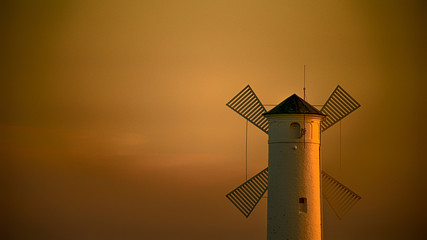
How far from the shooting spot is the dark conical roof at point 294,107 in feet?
59.9

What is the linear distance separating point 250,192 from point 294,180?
2211 mm

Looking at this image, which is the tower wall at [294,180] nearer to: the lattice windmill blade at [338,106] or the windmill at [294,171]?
the windmill at [294,171]

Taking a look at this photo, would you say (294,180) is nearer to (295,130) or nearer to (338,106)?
(295,130)

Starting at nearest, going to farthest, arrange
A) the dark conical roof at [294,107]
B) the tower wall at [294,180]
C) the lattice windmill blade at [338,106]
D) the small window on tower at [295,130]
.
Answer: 1. the tower wall at [294,180]
2. the small window on tower at [295,130]
3. the dark conical roof at [294,107]
4. the lattice windmill blade at [338,106]

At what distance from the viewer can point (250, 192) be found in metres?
19.8

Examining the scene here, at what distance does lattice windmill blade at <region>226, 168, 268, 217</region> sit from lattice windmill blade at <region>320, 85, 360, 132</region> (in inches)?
105

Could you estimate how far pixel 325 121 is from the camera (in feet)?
65.7

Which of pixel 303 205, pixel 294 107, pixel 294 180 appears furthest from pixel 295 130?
pixel 303 205

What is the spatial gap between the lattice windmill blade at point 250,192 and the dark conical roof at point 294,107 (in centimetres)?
213

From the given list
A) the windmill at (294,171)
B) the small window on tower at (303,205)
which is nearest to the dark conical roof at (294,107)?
the windmill at (294,171)

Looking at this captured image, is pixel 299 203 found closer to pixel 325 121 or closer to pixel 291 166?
pixel 291 166

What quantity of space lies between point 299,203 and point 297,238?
3.09 ft

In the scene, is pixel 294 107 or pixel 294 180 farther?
pixel 294 107

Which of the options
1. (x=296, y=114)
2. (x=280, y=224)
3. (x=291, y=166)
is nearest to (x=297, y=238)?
(x=280, y=224)
